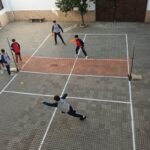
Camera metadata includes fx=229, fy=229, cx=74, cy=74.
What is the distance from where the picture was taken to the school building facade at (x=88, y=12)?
19.5m

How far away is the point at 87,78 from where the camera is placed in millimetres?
12898

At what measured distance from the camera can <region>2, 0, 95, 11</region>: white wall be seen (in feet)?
68.5

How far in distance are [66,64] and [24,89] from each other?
10.8ft

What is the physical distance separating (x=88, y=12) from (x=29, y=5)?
A: 566 centimetres

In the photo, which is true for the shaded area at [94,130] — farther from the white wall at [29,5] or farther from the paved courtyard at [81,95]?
the white wall at [29,5]

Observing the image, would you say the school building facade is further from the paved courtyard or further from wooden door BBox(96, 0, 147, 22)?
the paved courtyard

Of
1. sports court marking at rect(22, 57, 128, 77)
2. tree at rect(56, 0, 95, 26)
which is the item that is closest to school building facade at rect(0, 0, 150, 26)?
tree at rect(56, 0, 95, 26)

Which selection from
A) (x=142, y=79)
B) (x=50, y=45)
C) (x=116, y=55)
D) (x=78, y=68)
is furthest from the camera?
(x=50, y=45)

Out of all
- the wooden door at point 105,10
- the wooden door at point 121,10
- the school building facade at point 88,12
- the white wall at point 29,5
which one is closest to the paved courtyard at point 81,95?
the wooden door at point 121,10

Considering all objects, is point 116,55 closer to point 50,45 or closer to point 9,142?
point 50,45

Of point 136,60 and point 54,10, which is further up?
point 54,10

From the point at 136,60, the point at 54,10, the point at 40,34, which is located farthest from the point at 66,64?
the point at 54,10

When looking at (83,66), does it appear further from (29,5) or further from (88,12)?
(29,5)

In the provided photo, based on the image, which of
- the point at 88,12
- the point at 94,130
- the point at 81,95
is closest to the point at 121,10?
the point at 88,12
